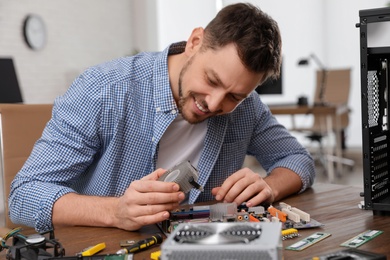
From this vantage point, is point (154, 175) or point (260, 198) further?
point (260, 198)

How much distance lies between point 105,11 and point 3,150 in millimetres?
4813

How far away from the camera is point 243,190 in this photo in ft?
3.99

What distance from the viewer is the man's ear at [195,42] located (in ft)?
4.43

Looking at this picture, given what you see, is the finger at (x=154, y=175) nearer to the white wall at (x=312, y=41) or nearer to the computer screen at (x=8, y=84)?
the computer screen at (x=8, y=84)

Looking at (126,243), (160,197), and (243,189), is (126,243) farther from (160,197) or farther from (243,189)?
(243,189)

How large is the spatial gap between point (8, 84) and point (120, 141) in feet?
5.79

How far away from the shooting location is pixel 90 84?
1.37 m

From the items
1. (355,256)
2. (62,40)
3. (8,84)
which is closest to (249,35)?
(355,256)

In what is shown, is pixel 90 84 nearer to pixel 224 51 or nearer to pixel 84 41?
pixel 224 51

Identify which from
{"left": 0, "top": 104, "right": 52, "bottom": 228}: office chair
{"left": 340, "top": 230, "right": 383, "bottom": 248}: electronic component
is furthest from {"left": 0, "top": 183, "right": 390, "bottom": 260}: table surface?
{"left": 0, "top": 104, "right": 52, "bottom": 228}: office chair

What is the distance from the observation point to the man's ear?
1.35 m

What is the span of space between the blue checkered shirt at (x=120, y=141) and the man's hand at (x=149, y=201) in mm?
213

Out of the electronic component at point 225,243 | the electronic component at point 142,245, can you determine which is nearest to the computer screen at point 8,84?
the electronic component at point 142,245

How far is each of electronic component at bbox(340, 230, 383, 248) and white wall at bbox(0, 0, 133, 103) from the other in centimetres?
427
